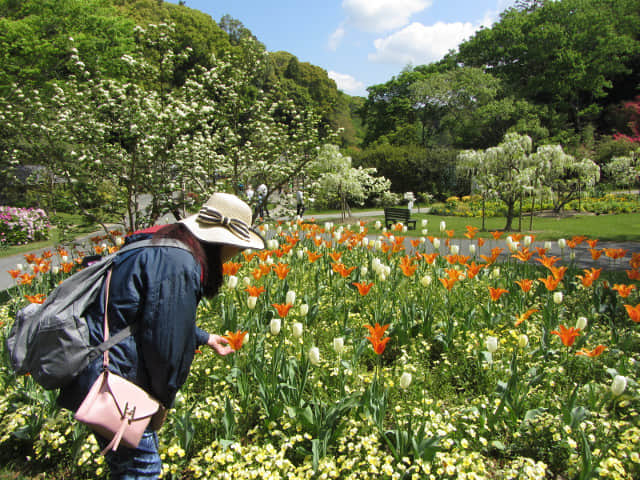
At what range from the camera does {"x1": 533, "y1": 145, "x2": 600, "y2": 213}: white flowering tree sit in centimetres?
1312

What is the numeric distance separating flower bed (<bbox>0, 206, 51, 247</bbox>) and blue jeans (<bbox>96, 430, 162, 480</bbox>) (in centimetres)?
1247

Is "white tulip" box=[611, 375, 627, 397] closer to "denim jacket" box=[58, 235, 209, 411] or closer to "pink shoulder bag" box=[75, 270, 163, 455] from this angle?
"denim jacket" box=[58, 235, 209, 411]

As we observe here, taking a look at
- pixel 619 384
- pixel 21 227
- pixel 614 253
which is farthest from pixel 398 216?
pixel 21 227

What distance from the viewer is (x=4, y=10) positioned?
16.0m

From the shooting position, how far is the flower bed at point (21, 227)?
12.1 meters

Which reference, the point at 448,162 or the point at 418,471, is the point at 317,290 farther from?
the point at 448,162

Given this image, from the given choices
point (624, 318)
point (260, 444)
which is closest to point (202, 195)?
point (260, 444)

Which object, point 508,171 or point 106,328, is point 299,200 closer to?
point 508,171

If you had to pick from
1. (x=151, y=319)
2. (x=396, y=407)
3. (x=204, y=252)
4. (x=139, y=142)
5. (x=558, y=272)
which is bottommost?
(x=396, y=407)

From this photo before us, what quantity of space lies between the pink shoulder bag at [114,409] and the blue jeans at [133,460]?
0.15m

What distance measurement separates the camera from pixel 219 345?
213 centimetres

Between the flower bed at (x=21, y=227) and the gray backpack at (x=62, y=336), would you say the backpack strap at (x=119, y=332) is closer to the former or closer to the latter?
the gray backpack at (x=62, y=336)

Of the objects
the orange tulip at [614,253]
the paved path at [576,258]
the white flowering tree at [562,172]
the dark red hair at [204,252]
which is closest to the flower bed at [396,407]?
the orange tulip at [614,253]

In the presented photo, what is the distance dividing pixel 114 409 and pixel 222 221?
0.81 meters
